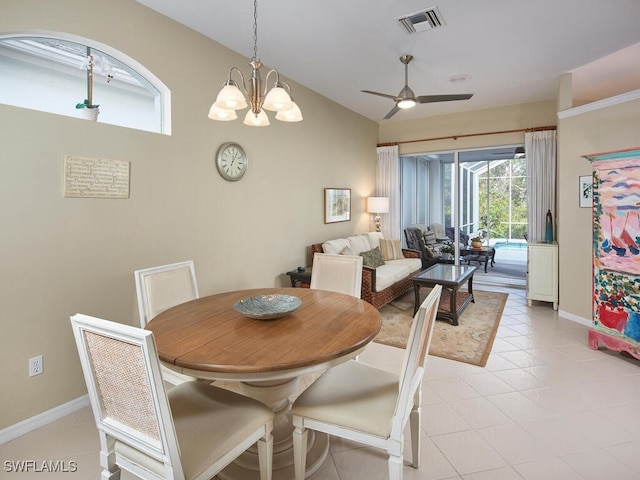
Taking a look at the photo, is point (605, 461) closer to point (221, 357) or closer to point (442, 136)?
point (221, 357)

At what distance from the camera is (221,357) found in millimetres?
1336

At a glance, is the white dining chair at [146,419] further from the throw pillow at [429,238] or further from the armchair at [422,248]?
the throw pillow at [429,238]

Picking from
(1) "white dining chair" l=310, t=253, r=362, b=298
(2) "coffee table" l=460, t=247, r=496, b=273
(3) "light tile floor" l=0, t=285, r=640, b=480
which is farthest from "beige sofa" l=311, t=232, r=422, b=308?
(1) "white dining chair" l=310, t=253, r=362, b=298

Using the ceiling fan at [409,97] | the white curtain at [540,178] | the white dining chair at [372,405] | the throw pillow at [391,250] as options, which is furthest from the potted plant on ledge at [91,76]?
the white curtain at [540,178]

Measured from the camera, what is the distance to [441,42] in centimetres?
331

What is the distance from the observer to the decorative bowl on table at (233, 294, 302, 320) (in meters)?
1.73

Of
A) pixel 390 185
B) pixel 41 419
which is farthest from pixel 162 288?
pixel 390 185

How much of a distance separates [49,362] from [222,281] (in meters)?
1.44

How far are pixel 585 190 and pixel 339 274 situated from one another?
10.5 ft

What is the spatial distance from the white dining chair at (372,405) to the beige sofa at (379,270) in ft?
7.49

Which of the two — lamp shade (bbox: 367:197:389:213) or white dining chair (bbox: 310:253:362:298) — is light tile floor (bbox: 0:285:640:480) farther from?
lamp shade (bbox: 367:197:389:213)

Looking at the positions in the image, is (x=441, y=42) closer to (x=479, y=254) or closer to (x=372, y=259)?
(x=372, y=259)

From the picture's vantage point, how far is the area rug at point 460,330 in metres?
3.21

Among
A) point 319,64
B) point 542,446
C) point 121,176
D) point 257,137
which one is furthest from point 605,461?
point 319,64
